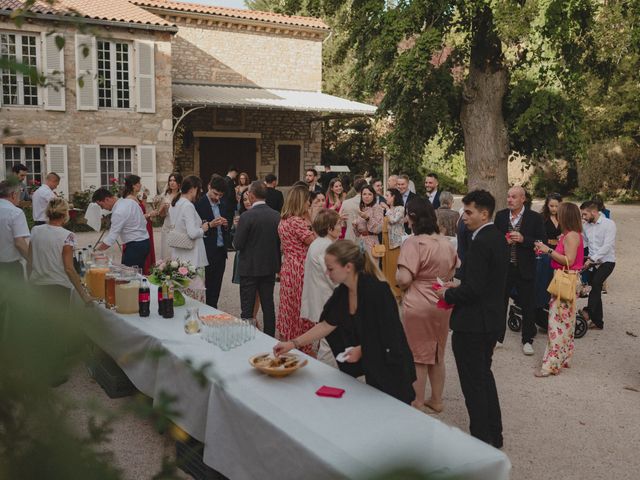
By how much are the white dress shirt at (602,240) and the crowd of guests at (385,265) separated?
2 centimetres

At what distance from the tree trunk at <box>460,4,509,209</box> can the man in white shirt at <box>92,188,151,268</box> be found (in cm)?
917

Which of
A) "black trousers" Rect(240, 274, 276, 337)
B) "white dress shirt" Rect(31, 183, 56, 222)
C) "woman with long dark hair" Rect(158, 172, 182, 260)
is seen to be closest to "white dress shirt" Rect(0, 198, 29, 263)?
"woman with long dark hair" Rect(158, 172, 182, 260)

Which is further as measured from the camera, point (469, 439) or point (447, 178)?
point (447, 178)

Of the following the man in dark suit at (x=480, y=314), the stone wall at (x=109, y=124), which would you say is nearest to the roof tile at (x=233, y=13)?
the stone wall at (x=109, y=124)

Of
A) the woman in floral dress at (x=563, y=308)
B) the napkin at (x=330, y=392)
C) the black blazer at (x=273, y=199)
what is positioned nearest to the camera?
the napkin at (x=330, y=392)

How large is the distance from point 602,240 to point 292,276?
14.4ft

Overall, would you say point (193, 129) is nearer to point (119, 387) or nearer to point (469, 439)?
point (119, 387)

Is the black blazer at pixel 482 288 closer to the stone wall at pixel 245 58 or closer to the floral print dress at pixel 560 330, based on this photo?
the floral print dress at pixel 560 330

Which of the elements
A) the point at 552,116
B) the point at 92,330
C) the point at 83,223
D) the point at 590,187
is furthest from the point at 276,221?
the point at 590,187

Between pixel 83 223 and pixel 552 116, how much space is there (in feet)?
41.5

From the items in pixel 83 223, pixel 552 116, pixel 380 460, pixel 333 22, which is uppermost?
pixel 333 22

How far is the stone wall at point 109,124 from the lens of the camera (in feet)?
60.5

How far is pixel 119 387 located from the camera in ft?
17.6

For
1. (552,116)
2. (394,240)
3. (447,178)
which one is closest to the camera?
(394,240)
